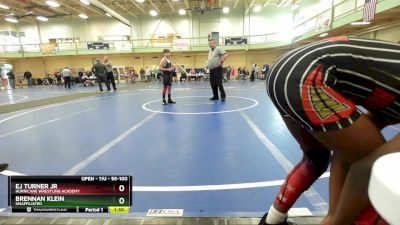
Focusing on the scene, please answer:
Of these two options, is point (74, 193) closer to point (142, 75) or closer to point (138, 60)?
point (142, 75)

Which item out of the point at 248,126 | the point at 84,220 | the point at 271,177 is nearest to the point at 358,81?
the point at 271,177

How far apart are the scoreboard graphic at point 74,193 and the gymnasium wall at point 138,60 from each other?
25.6 m

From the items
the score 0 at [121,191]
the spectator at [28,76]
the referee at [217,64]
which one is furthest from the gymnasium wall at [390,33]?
A: the spectator at [28,76]

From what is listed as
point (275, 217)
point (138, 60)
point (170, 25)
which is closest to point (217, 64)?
point (275, 217)

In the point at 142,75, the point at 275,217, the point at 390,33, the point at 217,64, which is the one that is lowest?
the point at 275,217

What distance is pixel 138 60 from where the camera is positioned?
91.4 ft

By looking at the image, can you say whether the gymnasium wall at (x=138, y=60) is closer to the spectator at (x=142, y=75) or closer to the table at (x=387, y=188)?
the spectator at (x=142, y=75)

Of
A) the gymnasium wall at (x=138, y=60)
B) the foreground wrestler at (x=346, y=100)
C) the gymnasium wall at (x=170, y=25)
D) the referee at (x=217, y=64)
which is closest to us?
the foreground wrestler at (x=346, y=100)

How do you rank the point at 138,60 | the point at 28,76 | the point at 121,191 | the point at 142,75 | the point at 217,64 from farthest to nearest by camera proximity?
the point at 138,60 < the point at 142,75 < the point at 28,76 < the point at 217,64 < the point at 121,191

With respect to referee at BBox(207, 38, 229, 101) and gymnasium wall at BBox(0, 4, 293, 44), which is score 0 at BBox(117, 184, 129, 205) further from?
gymnasium wall at BBox(0, 4, 293, 44)

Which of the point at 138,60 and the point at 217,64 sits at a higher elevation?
the point at 138,60

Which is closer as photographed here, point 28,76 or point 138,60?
point 28,76

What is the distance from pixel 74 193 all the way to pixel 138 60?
2738 cm

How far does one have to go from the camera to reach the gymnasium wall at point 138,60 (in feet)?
89.4
